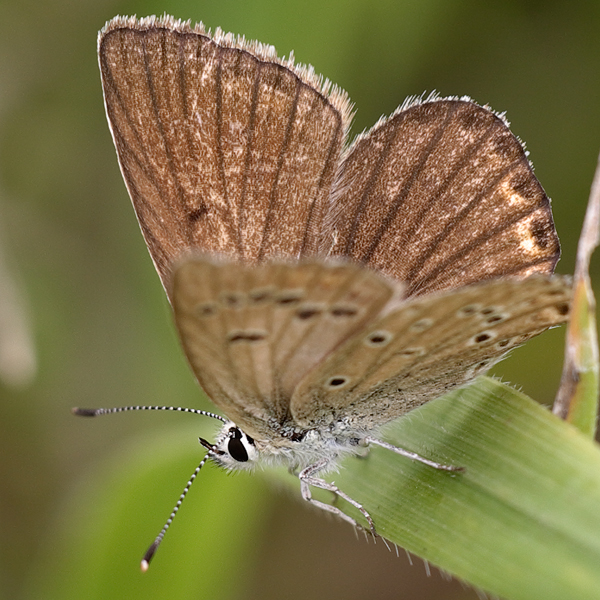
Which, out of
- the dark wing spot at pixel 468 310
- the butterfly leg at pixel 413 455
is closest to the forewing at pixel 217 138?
the butterfly leg at pixel 413 455

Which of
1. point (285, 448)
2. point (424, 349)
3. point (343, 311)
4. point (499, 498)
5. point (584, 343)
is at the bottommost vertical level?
point (499, 498)

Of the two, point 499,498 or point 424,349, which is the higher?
point 424,349

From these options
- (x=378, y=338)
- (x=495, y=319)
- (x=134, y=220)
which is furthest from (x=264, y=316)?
(x=134, y=220)

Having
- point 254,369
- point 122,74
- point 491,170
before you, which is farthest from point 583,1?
point 254,369

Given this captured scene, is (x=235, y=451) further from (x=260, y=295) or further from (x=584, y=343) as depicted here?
(x=584, y=343)

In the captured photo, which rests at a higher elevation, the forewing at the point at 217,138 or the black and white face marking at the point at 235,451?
the forewing at the point at 217,138

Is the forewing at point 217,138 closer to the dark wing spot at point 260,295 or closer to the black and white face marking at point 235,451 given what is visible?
the black and white face marking at point 235,451

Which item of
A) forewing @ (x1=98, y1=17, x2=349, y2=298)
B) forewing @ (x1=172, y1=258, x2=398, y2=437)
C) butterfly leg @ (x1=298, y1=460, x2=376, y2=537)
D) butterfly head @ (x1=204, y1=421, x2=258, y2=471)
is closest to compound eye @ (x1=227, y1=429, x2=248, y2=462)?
butterfly head @ (x1=204, y1=421, x2=258, y2=471)
